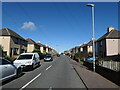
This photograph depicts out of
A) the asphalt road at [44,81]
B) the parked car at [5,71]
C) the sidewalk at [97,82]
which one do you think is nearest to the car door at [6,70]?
the parked car at [5,71]

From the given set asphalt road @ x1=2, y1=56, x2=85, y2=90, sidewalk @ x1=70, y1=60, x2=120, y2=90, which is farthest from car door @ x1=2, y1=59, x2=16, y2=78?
sidewalk @ x1=70, y1=60, x2=120, y2=90

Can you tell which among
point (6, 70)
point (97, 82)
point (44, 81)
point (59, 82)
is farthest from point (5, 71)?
point (97, 82)

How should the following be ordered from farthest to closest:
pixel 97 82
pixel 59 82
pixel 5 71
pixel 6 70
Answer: pixel 59 82 → pixel 97 82 → pixel 6 70 → pixel 5 71

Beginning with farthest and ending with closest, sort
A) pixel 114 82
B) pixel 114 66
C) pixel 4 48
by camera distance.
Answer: pixel 4 48 < pixel 114 66 < pixel 114 82

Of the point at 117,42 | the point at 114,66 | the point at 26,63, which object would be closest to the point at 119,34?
the point at 117,42

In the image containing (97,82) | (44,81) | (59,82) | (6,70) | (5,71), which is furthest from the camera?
(44,81)

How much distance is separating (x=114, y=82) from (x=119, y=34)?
2642 centimetres

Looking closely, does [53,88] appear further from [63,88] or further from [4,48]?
[4,48]

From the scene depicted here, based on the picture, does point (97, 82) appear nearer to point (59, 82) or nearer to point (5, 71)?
point (59, 82)

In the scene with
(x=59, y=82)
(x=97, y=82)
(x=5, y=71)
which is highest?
(x=5, y=71)

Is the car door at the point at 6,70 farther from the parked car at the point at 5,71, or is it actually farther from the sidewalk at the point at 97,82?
the sidewalk at the point at 97,82

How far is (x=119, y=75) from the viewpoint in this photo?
6.86 m

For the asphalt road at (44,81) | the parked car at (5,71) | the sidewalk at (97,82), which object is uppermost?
the parked car at (5,71)

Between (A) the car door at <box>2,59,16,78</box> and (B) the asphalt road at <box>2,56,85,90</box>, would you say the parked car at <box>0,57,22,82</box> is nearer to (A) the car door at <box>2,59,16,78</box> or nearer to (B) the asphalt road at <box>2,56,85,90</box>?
(A) the car door at <box>2,59,16,78</box>
